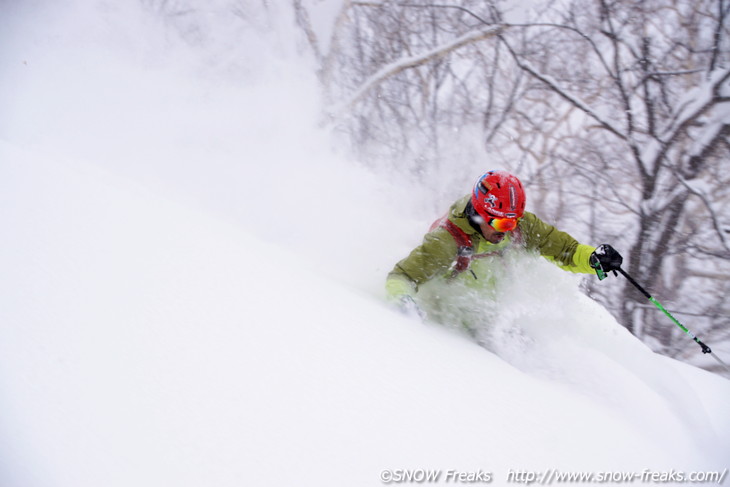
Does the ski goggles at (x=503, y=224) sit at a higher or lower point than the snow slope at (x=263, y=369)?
higher

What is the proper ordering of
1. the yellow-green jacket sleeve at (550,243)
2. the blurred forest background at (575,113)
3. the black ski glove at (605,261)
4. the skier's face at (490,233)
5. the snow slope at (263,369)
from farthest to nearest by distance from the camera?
the blurred forest background at (575,113) → the yellow-green jacket sleeve at (550,243) → the black ski glove at (605,261) → the skier's face at (490,233) → the snow slope at (263,369)

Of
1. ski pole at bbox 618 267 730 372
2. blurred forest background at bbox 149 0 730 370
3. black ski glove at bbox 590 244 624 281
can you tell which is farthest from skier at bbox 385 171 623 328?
blurred forest background at bbox 149 0 730 370

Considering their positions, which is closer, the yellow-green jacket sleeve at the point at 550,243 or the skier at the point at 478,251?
the skier at the point at 478,251

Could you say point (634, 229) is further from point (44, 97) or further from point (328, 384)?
point (44, 97)

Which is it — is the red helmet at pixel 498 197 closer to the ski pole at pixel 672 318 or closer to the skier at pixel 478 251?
the skier at pixel 478 251

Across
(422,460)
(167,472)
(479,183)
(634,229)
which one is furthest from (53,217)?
(634,229)

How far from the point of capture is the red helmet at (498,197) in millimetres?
2795

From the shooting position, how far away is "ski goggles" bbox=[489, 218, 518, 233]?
2.80 m

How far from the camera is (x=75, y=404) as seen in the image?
1.33 m

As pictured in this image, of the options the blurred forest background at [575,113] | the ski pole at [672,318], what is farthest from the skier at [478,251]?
the blurred forest background at [575,113]

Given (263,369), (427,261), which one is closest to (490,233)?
(427,261)

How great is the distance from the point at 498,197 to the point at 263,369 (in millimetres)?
1827

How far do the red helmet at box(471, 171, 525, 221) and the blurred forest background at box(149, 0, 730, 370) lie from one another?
548 cm

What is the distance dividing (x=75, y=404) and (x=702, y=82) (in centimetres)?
911
